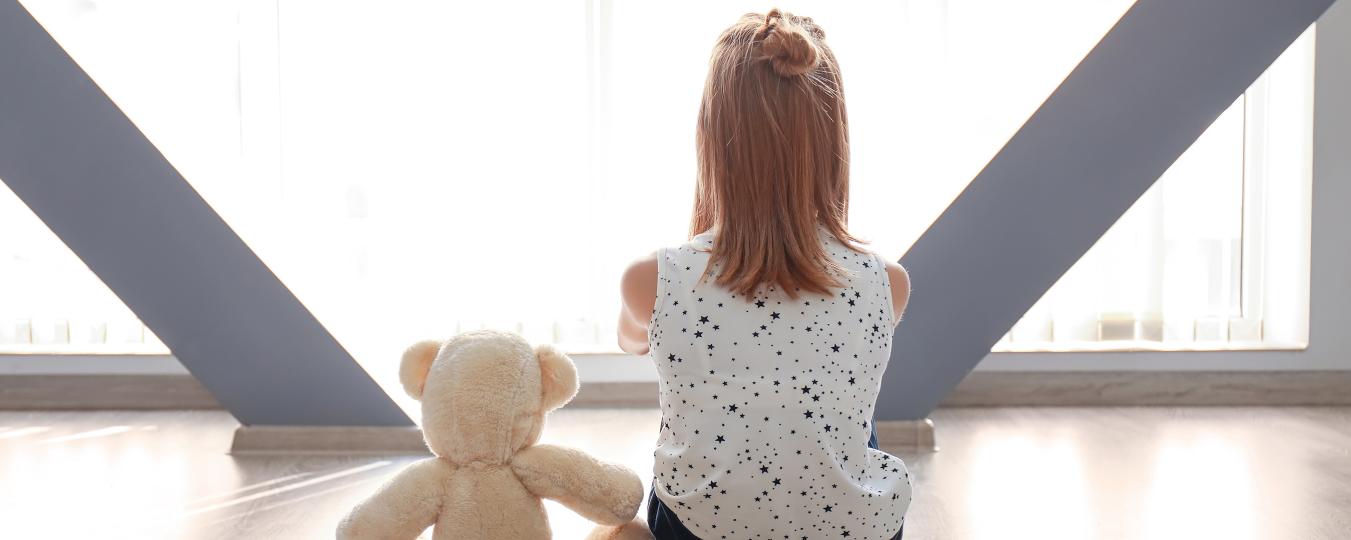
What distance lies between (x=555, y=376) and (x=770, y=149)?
0.36m

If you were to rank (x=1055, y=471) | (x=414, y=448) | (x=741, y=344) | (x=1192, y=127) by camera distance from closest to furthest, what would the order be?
(x=741, y=344), (x=1192, y=127), (x=1055, y=471), (x=414, y=448)

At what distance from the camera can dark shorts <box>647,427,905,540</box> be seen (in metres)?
1.15

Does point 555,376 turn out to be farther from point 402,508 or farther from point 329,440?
point 329,440

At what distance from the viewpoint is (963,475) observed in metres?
1.95

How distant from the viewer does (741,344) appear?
3.52 ft

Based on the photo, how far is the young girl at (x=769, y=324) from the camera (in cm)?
107

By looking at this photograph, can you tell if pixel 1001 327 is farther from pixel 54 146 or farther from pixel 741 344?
pixel 54 146

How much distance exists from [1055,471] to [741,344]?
3.77 feet

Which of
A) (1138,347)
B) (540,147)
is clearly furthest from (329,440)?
(1138,347)

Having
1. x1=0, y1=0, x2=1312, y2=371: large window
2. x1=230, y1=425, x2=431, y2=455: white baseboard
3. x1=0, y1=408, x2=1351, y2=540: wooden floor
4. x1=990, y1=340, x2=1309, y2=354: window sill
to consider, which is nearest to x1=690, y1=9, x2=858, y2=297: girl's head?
x1=0, y1=408, x2=1351, y2=540: wooden floor

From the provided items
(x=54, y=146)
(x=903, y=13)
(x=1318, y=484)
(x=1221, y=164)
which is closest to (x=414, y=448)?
(x=54, y=146)

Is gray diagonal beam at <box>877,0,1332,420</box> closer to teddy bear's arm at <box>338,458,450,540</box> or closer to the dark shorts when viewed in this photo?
the dark shorts

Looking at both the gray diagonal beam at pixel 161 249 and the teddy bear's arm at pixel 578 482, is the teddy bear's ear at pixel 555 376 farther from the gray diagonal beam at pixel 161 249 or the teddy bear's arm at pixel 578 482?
the gray diagonal beam at pixel 161 249

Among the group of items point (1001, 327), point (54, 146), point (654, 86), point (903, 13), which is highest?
point (903, 13)
